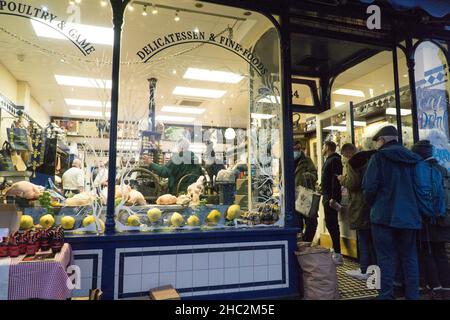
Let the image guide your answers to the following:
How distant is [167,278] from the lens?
300cm

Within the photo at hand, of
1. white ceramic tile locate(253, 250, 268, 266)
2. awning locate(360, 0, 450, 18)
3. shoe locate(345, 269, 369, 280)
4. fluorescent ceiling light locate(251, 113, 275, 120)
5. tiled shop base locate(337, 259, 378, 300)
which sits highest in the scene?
awning locate(360, 0, 450, 18)

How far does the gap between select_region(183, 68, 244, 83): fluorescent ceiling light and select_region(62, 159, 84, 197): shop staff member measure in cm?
180

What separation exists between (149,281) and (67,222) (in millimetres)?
898

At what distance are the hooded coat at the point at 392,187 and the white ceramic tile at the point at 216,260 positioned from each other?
1.47 metres

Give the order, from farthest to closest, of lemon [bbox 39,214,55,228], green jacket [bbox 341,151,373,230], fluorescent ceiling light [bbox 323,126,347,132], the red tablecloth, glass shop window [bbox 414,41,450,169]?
fluorescent ceiling light [bbox 323,126,347,132] → glass shop window [bbox 414,41,450,169] → green jacket [bbox 341,151,373,230] → lemon [bbox 39,214,55,228] → the red tablecloth

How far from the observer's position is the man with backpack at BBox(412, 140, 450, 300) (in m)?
3.27

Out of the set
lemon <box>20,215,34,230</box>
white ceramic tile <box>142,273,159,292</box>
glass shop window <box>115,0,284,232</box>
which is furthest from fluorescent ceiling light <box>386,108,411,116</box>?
lemon <box>20,215,34,230</box>

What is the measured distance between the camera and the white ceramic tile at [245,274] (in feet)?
10.5

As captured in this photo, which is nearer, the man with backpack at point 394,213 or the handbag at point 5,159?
the man with backpack at point 394,213

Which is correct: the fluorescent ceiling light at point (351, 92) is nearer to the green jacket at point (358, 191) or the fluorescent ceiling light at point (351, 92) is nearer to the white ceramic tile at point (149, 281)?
the green jacket at point (358, 191)

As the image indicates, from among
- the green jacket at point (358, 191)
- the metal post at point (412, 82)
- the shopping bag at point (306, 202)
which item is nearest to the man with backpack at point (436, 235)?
the green jacket at point (358, 191)

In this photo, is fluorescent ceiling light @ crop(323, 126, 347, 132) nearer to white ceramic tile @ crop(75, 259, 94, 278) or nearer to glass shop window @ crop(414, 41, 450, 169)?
glass shop window @ crop(414, 41, 450, 169)
